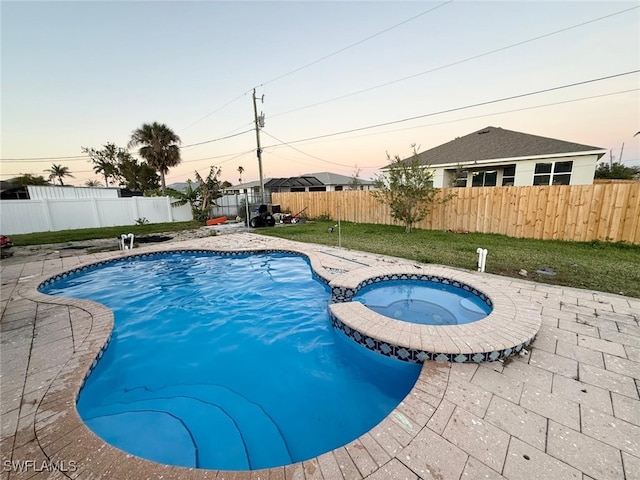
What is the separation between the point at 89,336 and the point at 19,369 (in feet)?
2.27

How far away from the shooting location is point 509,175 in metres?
13.7

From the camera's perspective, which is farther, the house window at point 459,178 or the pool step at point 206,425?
the house window at point 459,178

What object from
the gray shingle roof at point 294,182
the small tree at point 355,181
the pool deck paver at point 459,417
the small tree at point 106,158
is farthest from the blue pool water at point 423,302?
the small tree at point 106,158

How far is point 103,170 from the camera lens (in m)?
33.8

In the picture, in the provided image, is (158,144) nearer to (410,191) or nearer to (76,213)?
(76,213)

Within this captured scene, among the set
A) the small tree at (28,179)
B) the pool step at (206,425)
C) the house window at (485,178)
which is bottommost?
the pool step at (206,425)

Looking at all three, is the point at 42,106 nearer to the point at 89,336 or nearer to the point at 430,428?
the point at 89,336

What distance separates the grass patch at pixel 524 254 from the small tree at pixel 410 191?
3.58 ft

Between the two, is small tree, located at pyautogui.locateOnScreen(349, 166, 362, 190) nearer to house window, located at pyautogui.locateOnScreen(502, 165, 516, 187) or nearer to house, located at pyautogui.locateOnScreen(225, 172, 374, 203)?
house, located at pyautogui.locateOnScreen(225, 172, 374, 203)

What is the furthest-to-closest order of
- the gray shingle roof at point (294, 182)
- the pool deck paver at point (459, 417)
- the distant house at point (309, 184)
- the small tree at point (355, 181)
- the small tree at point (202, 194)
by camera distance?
the small tree at point (355, 181) → the distant house at point (309, 184) → the gray shingle roof at point (294, 182) → the small tree at point (202, 194) → the pool deck paver at point (459, 417)

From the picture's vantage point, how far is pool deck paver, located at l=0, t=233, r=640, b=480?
62.7 inches

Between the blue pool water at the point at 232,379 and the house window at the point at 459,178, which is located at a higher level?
the house window at the point at 459,178

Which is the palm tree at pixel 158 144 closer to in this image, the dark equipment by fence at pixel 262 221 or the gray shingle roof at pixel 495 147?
the dark equipment by fence at pixel 262 221

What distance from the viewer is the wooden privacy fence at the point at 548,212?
7.16m
